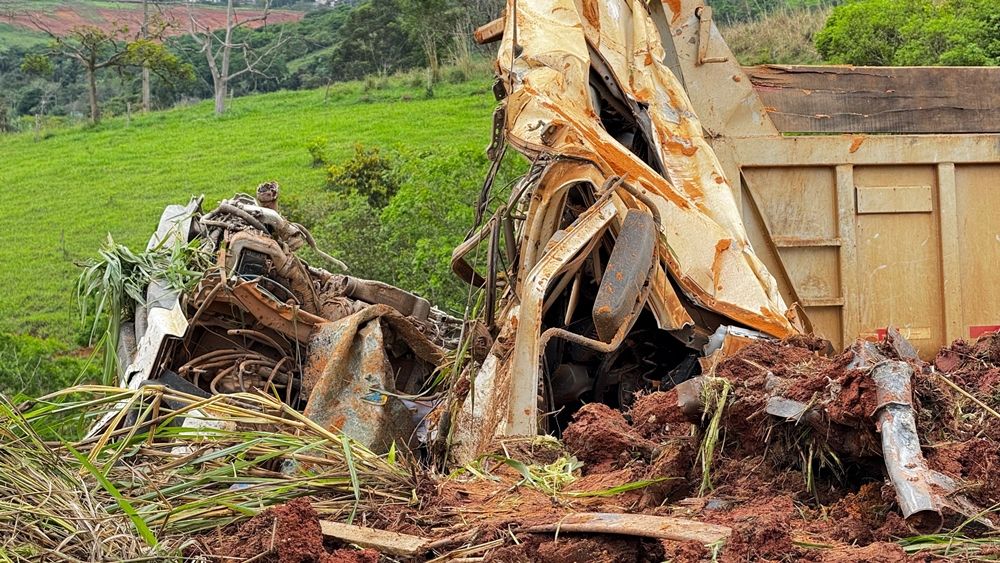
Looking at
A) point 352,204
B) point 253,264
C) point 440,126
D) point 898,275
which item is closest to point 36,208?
point 440,126

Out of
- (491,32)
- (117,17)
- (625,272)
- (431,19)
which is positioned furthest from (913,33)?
(117,17)

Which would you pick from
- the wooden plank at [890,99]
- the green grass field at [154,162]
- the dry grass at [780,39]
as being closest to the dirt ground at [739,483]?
the wooden plank at [890,99]

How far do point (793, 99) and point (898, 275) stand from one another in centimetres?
118

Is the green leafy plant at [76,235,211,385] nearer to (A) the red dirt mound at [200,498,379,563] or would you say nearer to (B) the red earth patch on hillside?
(A) the red dirt mound at [200,498,379,563]

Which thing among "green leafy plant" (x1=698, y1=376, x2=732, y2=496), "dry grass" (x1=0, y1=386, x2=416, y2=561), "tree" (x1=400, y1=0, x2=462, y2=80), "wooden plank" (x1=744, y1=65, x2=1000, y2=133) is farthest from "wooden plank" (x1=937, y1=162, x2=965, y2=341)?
"tree" (x1=400, y1=0, x2=462, y2=80)

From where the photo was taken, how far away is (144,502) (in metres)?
2.86

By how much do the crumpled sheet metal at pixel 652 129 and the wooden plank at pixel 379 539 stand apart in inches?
80.0

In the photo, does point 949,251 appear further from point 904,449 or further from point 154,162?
point 154,162

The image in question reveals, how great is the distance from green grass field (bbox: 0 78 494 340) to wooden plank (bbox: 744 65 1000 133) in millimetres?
12105

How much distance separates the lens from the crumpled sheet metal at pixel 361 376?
4930mm

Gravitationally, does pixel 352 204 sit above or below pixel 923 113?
below

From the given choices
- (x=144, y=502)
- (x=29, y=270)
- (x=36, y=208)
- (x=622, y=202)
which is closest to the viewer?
(x=144, y=502)

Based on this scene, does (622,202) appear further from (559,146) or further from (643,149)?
(643,149)

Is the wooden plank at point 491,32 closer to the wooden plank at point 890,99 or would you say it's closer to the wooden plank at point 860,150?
the wooden plank at point 860,150
